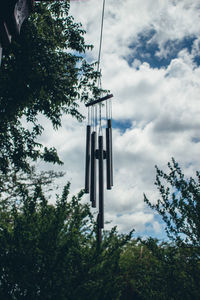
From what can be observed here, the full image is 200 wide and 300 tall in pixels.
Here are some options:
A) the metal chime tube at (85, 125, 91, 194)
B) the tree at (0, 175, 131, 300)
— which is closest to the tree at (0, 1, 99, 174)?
the metal chime tube at (85, 125, 91, 194)

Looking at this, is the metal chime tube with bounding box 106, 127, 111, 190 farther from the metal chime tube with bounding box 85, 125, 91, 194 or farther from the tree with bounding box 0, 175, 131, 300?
the tree with bounding box 0, 175, 131, 300

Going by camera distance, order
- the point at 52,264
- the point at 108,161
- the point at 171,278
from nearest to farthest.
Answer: the point at 52,264 < the point at 171,278 < the point at 108,161

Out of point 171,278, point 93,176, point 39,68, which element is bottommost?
point 171,278

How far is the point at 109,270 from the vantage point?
82.9 inches

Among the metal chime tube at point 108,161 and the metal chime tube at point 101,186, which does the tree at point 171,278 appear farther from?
the metal chime tube at point 108,161

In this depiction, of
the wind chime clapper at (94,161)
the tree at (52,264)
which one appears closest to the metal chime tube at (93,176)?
the wind chime clapper at (94,161)

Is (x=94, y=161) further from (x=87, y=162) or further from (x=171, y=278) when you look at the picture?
(x=171, y=278)

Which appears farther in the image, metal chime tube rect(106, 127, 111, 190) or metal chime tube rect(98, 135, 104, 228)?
metal chime tube rect(106, 127, 111, 190)

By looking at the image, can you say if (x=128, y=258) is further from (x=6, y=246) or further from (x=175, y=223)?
(x=6, y=246)

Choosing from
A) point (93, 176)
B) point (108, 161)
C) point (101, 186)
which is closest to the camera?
point (101, 186)

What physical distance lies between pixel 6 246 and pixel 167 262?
196 cm

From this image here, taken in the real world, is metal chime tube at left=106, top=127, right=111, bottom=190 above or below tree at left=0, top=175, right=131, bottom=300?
above

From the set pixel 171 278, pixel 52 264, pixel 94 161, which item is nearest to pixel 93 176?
pixel 94 161

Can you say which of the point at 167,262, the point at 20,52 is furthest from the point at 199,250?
the point at 20,52
